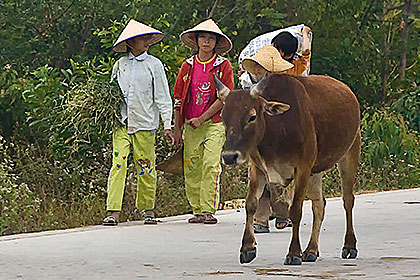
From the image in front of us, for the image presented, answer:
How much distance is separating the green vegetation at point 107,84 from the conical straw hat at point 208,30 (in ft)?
3.57

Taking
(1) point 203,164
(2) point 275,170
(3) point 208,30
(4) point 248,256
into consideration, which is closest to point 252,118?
(2) point 275,170

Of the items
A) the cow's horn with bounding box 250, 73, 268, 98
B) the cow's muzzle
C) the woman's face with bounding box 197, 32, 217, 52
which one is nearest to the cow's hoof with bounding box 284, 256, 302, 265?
the cow's muzzle

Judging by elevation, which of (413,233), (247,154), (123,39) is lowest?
(413,233)

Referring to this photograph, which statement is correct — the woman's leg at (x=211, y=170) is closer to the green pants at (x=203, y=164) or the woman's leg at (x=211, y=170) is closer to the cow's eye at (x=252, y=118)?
the green pants at (x=203, y=164)

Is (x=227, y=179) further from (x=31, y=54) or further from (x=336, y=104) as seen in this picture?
(x=336, y=104)

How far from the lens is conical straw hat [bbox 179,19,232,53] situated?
38.0 ft

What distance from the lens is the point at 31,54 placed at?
16.5 metres

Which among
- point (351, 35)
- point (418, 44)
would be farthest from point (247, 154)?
point (418, 44)

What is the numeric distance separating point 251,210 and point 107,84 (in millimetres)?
3942

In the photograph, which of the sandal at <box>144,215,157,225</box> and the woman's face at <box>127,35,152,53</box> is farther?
the woman's face at <box>127,35,152,53</box>

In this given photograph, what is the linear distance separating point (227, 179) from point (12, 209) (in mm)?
4117

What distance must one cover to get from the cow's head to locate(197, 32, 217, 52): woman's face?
350cm

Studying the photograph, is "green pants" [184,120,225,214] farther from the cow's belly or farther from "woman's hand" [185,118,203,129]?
the cow's belly

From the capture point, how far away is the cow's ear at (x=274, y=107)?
311 inches
